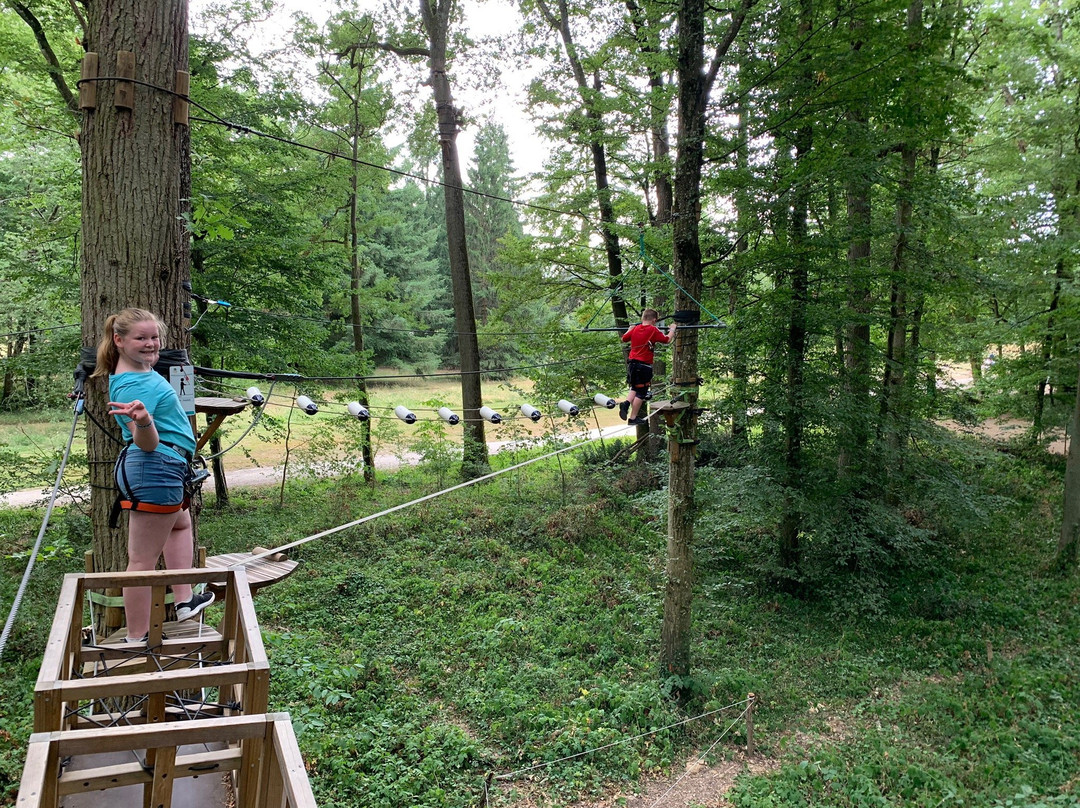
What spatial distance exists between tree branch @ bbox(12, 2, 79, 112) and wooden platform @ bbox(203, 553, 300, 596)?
24.2ft

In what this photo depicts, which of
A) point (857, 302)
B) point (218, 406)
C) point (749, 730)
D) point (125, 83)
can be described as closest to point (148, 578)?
point (218, 406)

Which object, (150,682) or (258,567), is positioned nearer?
(150,682)

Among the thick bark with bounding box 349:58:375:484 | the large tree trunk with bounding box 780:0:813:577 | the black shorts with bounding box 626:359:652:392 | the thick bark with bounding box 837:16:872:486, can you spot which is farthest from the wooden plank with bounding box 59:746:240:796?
the thick bark with bounding box 349:58:375:484

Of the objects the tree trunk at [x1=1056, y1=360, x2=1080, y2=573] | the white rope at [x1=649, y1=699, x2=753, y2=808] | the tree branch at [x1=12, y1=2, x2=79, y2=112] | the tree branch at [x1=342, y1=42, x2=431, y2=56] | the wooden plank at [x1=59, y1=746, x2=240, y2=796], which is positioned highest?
the tree branch at [x1=342, y1=42, x2=431, y2=56]

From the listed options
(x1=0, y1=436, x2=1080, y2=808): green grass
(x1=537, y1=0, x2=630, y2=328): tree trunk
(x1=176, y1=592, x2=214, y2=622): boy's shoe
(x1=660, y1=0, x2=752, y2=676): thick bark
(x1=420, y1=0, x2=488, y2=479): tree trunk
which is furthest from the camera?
(x1=537, y1=0, x2=630, y2=328): tree trunk

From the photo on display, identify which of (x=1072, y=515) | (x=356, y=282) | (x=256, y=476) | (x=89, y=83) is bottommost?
(x=1072, y=515)

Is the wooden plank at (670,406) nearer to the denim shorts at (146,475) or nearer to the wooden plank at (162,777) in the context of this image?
the denim shorts at (146,475)

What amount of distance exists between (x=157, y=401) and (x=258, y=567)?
50.7 inches

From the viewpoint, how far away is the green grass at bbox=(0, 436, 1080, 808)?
5410 mm

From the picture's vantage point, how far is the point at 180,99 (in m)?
3.56

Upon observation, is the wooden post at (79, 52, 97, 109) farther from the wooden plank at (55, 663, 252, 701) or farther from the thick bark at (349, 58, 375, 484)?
the thick bark at (349, 58, 375, 484)

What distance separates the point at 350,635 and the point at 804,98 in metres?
8.02

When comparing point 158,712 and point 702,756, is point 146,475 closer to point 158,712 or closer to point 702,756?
point 158,712

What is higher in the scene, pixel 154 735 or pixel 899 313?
pixel 899 313
